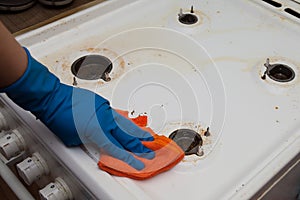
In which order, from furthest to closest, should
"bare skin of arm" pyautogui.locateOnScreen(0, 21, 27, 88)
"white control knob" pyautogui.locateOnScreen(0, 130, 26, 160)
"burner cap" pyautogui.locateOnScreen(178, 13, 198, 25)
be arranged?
"burner cap" pyautogui.locateOnScreen(178, 13, 198, 25) → "white control knob" pyautogui.locateOnScreen(0, 130, 26, 160) → "bare skin of arm" pyautogui.locateOnScreen(0, 21, 27, 88)

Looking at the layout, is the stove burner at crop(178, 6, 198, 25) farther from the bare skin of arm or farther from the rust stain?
the bare skin of arm

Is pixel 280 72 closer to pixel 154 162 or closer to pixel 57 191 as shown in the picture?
pixel 154 162

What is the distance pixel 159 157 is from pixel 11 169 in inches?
12.2

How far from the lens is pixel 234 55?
73 cm

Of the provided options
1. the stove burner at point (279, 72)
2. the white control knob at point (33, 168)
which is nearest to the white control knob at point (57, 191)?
the white control knob at point (33, 168)

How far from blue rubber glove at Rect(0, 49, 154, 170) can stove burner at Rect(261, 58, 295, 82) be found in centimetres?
26

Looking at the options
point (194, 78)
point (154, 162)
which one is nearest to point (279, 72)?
point (194, 78)

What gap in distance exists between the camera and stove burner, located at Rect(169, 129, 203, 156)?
582mm

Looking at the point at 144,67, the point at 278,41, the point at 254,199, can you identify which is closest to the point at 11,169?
the point at 144,67

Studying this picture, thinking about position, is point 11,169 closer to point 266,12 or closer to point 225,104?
point 225,104

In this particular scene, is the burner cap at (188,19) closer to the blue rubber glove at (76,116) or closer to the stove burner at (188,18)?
the stove burner at (188,18)

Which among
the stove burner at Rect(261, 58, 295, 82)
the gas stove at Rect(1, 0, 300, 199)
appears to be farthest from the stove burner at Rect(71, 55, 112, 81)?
the stove burner at Rect(261, 58, 295, 82)

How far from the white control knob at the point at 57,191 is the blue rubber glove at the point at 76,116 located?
2.4 inches

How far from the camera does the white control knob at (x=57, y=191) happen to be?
1.80 ft
